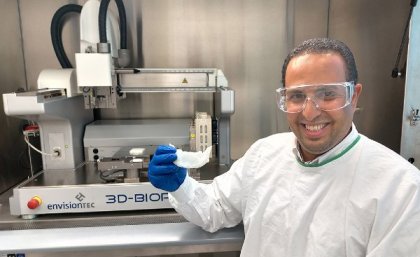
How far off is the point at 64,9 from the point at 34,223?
1309 mm

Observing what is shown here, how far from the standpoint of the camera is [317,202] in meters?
0.89

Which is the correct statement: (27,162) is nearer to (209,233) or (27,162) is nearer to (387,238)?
(209,233)

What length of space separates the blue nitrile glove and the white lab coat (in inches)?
1.4

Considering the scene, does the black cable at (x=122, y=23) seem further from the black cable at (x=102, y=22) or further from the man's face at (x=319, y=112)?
the man's face at (x=319, y=112)

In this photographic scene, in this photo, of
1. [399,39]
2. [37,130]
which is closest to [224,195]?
[37,130]

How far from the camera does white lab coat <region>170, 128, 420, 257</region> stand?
2.56 feet

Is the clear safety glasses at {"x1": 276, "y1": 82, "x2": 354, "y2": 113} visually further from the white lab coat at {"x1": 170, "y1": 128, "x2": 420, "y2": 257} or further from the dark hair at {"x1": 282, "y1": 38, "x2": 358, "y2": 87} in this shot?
the white lab coat at {"x1": 170, "y1": 128, "x2": 420, "y2": 257}

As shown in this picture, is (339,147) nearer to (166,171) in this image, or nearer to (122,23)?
(166,171)

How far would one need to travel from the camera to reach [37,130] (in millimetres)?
1546

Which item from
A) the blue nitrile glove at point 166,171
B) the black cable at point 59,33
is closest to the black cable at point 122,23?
the black cable at point 59,33

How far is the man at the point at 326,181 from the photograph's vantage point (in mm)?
786

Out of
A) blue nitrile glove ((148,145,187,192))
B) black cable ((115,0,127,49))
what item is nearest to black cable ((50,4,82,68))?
black cable ((115,0,127,49))

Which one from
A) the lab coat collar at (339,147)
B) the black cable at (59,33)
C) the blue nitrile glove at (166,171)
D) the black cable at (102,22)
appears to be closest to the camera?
the lab coat collar at (339,147)

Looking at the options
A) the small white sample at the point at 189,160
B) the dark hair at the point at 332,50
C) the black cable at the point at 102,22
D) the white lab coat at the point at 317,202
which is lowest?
the white lab coat at the point at 317,202
